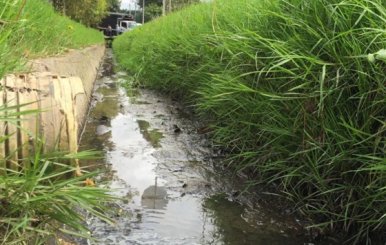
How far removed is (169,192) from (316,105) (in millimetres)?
1172

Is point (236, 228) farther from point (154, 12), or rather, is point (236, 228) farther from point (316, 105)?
point (154, 12)

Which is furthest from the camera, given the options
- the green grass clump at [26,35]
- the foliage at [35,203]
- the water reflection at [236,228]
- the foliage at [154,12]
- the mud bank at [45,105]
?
the foliage at [154,12]

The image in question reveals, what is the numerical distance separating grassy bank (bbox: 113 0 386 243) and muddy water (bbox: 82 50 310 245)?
0.28 m

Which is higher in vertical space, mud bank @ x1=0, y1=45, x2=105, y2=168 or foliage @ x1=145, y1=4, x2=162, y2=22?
foliage @ x1=145, y1=4, x2=162, y2=22

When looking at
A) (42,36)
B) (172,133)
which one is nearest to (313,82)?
(172,133)

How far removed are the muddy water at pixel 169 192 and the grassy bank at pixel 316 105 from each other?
0.28 meters

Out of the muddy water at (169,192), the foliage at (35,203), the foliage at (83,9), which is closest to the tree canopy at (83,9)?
the foliage at (83,9)

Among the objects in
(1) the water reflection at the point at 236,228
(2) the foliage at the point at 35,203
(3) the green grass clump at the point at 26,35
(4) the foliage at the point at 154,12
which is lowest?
(1) the water reflection at the point at 236,228

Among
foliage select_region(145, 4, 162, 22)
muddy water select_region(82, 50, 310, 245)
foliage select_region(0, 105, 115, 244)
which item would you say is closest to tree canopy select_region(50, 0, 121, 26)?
foliage select_region(145, 4, 162, 22)

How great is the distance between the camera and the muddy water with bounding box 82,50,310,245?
2402mm

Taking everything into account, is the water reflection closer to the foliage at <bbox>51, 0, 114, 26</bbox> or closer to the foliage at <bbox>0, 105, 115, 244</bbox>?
the foliage at <bbox>0, 105, 115, 244</bbox>

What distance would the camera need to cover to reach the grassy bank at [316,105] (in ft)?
7.29

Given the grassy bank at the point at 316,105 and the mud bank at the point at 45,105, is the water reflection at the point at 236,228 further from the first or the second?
the mud bank at the point at 45,105

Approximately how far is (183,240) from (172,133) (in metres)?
2.35
